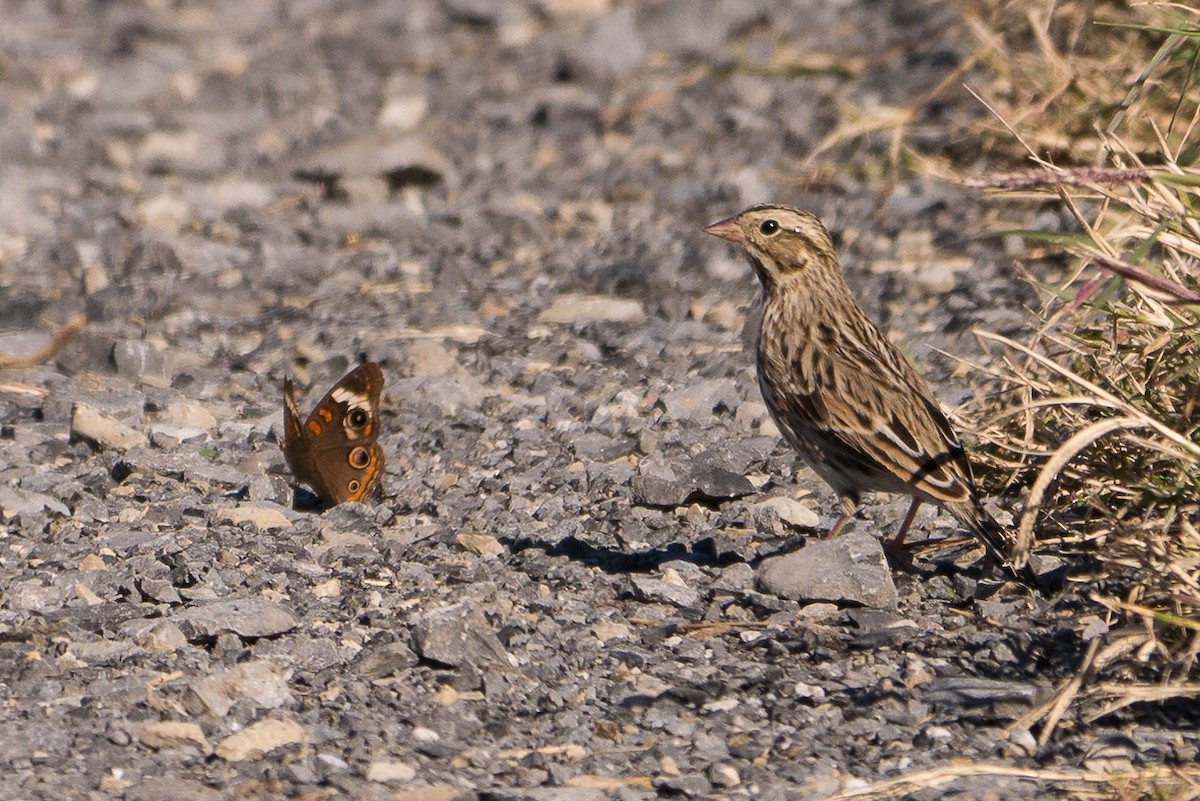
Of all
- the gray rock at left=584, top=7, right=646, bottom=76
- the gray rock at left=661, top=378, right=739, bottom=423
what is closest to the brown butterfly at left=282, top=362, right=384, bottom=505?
the gray rock at left=661, top=378, right=739, bottom=423

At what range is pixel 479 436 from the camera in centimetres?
654

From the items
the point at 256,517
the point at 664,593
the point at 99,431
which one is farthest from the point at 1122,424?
the point at 99,431

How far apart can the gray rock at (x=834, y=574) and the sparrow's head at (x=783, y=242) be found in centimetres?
120

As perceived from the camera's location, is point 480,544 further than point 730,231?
No

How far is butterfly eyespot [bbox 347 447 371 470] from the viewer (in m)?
5.86

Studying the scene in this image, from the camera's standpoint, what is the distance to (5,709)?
446cm

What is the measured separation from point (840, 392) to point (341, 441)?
1645mm

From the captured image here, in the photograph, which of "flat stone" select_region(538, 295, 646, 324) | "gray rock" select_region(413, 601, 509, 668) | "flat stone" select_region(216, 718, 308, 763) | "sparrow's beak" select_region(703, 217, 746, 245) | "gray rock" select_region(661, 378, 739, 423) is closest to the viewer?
"flat stone" select_region(216, 718, 308, 763)

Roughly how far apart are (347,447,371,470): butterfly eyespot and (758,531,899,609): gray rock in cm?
143

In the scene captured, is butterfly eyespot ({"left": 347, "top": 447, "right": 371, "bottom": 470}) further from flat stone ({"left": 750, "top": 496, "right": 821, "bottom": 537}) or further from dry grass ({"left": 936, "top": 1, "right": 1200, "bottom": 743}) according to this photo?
dry grass ({"left": 936, "top": 1, "right": 1200, "bottom": 743})

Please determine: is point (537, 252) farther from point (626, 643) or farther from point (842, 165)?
point (626, 643)

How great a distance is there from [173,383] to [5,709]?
283 centimetres

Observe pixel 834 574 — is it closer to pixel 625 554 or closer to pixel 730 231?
pixel 625 554

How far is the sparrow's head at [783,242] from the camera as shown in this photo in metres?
6.13
